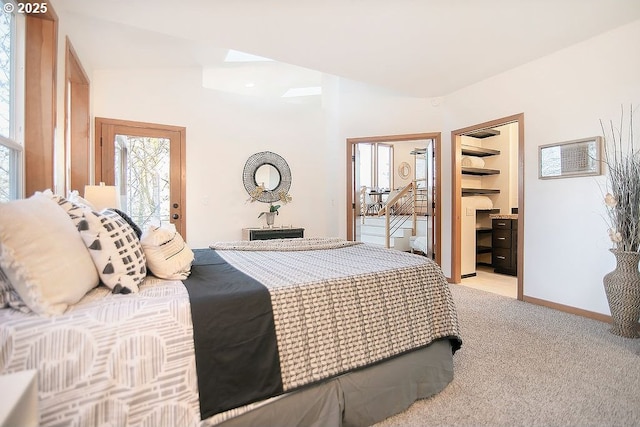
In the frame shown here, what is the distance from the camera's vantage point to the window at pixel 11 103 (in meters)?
1.83

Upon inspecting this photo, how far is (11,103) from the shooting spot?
196 cm

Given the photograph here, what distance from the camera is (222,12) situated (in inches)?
95.7

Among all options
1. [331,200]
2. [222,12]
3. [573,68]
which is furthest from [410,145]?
[222,12]

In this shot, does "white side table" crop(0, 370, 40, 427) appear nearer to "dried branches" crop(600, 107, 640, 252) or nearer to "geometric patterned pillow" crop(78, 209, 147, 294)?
"geometric patterned pillow" crop(78, 209, 147, 294)

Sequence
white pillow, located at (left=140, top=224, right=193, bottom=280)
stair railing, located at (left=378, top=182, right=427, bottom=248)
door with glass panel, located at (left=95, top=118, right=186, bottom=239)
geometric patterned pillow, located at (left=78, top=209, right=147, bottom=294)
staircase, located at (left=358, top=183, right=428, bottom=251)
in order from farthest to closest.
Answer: staircase, located at (left=358, top=183, right=428, bottom=251) → stair railing, located at (left=378, top=182, right=427, bottom=248) → door with glass panel, located at (left=95, top=118, right=186, bottom=239) → white pillow, located at (left=140, top=224, right=193, bottom=280) → geometric patterned pillow, located at (left=78, top=209, right=147, bottom=294)

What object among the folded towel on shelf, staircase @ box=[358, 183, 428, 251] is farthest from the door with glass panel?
the folded towel on shelf

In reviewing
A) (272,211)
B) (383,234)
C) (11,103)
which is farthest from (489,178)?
(11,103)

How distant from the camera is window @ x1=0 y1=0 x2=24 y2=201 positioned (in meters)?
1.83

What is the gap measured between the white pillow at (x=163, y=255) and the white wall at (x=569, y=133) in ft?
11.4

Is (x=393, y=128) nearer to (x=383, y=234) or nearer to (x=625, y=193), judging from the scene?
(x=383, y=234)

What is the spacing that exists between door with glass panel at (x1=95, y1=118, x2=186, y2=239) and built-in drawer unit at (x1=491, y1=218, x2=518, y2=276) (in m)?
4.79

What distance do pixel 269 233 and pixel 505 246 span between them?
368 cm

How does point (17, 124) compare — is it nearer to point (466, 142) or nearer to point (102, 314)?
point (102, 314)

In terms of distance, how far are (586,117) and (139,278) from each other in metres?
3.85
